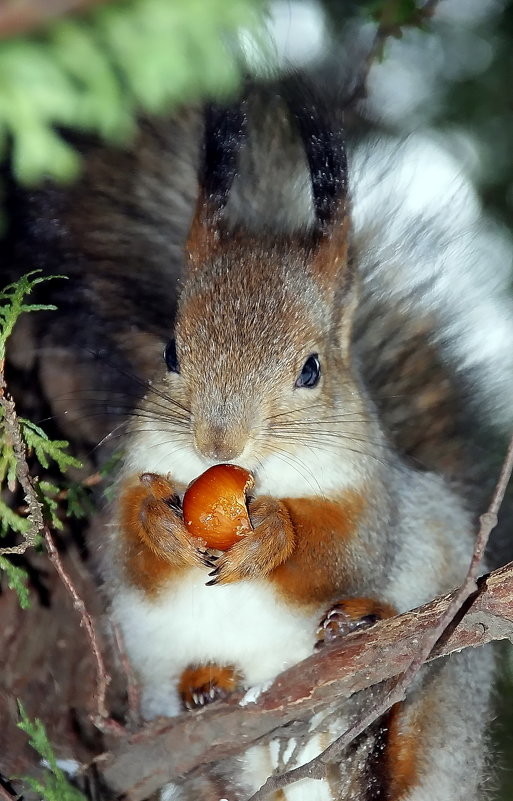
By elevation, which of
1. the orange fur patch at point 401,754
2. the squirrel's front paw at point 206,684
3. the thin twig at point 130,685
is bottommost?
the orange fur patch at point 401,754

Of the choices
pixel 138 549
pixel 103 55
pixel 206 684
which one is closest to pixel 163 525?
pixel 138 549

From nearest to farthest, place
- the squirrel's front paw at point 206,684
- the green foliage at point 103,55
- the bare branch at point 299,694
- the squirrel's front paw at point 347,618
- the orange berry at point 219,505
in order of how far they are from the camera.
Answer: the green foliage at point 103,55
the bare branch at point 299,694
the orange berry at point 219,505
the squirrel's front paw at point 347,618
the squirrel's front paw at point 206,684

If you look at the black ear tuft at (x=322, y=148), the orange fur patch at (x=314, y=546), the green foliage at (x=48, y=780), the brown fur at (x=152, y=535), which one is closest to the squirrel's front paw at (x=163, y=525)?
the brown fur at (x=152, y=535)

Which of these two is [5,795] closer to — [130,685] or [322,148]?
[130,685]

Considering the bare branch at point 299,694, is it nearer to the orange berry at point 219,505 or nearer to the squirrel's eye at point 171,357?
the orange berry at point 219,505

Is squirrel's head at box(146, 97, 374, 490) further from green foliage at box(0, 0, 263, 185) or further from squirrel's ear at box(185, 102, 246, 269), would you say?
green foliage at box(0, 0, 263, 185)

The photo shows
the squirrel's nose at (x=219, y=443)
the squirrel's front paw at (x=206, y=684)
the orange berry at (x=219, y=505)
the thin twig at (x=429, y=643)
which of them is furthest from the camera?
the squirrel's front paw at (x=206, y=684)

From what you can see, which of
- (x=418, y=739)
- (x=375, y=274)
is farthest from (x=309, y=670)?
(x=375, y=274)

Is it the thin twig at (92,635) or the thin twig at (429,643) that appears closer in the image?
the thin twig at (429,643)
